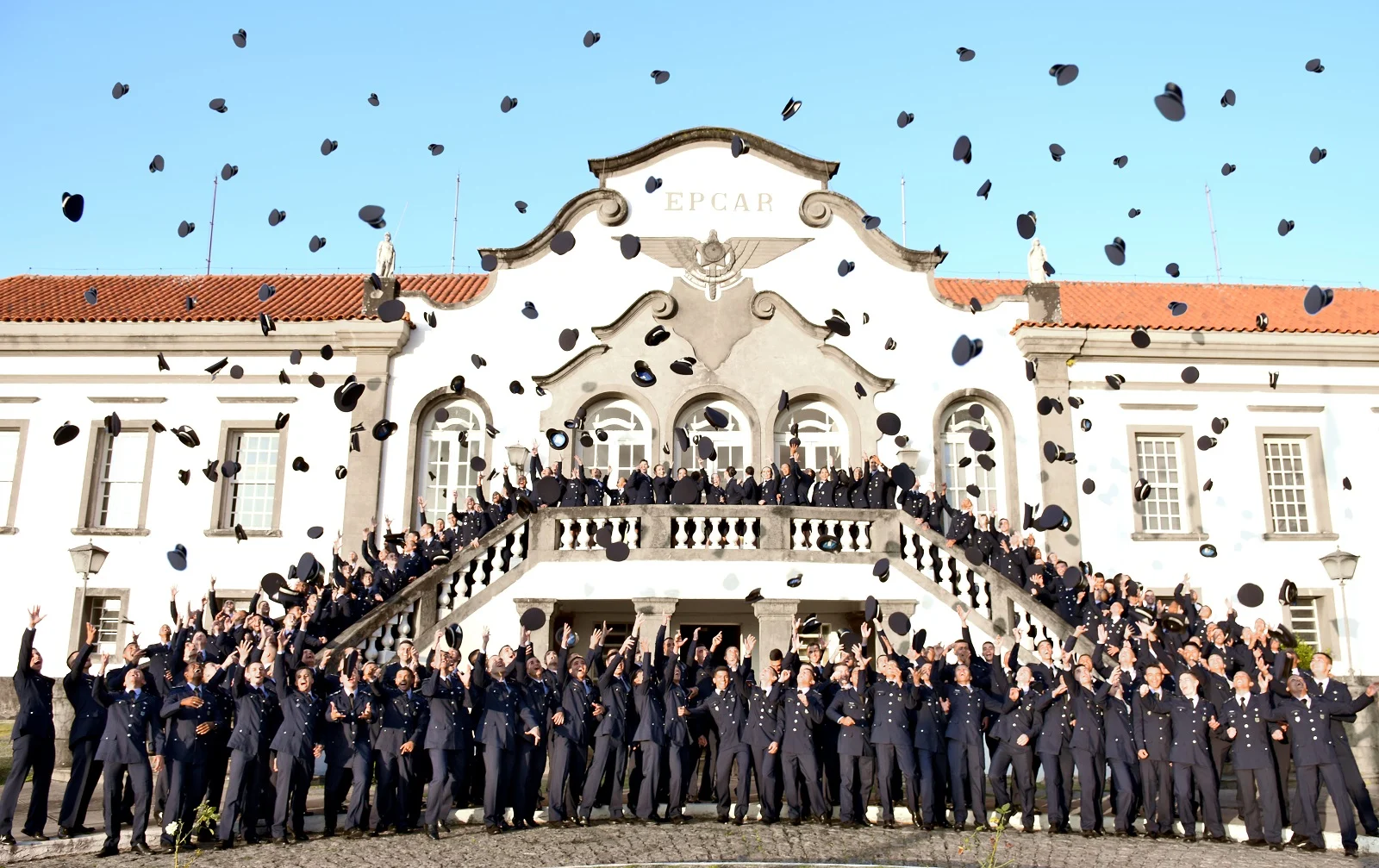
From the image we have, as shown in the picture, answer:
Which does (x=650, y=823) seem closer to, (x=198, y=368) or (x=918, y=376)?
(x=918, y=376)

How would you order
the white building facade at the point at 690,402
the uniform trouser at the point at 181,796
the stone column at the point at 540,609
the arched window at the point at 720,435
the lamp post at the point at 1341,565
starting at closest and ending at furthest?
the uniform trouser at the point at 181,796
the stone column at the point at 540,609
the lamp post at the point at 1341,565
the white building facade at the point at 690,402
the arched window at the point at 720,435

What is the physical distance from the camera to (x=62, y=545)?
20.4m

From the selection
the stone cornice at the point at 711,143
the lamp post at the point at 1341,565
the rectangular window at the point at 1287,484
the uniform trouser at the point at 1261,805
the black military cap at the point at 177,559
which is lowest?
the uniform trouser at the point at 1261,805

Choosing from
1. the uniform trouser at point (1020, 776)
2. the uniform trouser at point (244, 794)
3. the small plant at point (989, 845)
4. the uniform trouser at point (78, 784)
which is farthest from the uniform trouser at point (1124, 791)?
the uniform trouser at point (78, 784)

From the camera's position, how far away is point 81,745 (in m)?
10.5

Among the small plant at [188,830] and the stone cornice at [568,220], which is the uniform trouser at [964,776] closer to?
the small plant at [188,830]

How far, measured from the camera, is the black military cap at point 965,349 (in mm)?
19461

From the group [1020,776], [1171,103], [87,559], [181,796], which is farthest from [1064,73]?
[87,559]

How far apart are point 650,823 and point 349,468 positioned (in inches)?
445

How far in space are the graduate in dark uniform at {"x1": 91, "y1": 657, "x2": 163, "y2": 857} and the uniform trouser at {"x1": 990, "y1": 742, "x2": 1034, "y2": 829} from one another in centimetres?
794

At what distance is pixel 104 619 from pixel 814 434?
43.2 feet

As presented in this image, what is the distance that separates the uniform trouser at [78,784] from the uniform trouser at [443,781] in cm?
298

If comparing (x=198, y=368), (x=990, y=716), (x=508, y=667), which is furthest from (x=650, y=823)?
(x=198, y=368)

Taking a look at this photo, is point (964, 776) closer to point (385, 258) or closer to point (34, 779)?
point (34, 779)
